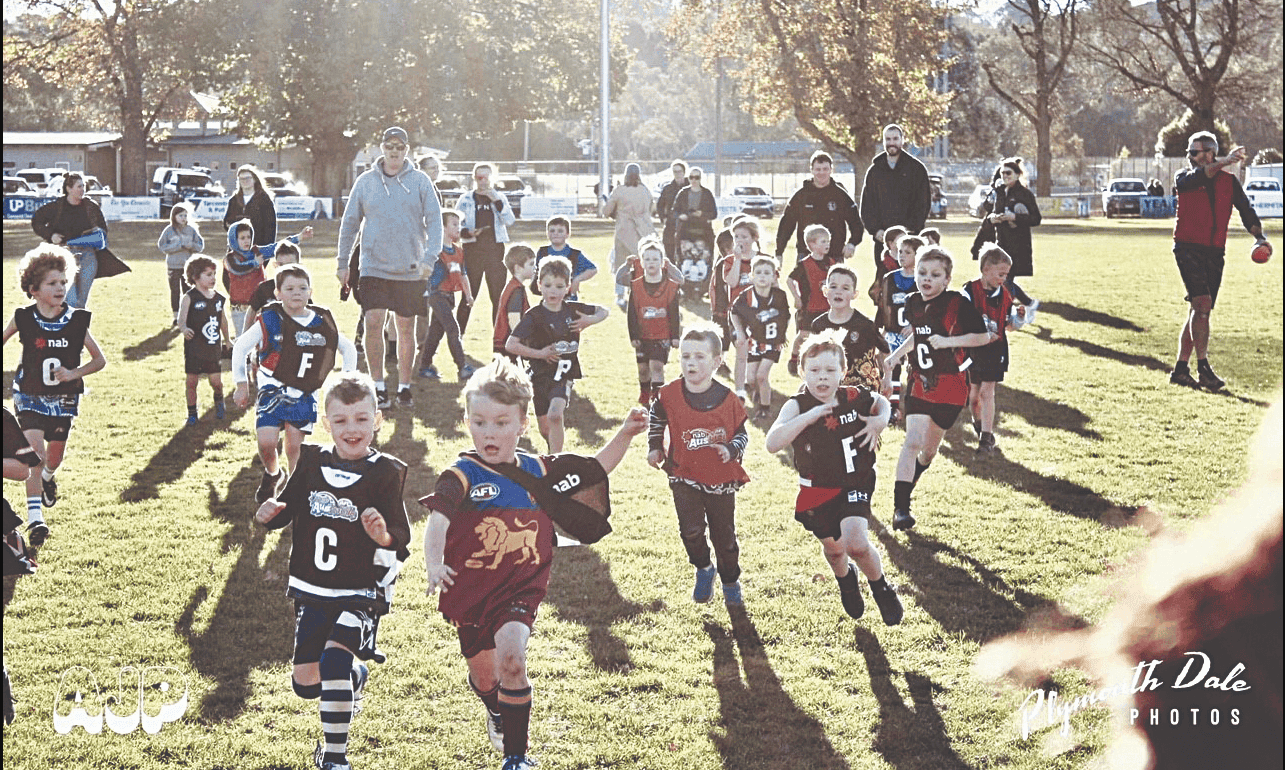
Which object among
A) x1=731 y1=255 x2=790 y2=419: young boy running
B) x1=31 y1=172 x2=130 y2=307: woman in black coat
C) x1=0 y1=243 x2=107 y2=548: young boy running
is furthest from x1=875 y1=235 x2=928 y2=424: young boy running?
x1=31 y1=172 x2=130 y2=307: woman in black coat

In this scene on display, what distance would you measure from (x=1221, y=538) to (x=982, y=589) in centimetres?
634

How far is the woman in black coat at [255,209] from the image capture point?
45.5 ft

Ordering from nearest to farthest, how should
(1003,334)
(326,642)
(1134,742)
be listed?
(1134,742)
(326,642)
(1003,334)

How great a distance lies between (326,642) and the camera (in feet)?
16.3

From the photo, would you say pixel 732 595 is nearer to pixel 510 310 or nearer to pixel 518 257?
pixel 510 310

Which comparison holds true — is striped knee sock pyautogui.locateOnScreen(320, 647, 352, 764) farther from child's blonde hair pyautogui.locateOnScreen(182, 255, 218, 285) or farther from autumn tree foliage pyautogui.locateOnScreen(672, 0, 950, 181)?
autumn tree foliage pyautogui.locateOnScreen(672, 0, 950, 181)

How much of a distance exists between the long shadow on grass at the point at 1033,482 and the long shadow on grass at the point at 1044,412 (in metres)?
1.06

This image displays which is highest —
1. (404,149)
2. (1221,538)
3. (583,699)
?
(404,149)

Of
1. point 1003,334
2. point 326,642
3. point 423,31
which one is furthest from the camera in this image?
point 423,31

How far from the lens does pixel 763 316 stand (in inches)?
449

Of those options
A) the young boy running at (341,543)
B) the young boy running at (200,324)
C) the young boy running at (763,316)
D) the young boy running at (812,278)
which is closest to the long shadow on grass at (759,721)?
the young boy running at (341,543)

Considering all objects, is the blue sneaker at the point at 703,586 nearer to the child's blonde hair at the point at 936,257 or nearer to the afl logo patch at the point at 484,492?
the afl logo patch at the point at 484,492

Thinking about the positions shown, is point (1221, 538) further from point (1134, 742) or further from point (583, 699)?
point (583, 699)

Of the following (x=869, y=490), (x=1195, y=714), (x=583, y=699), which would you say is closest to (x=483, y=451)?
(x=583, y=699)
